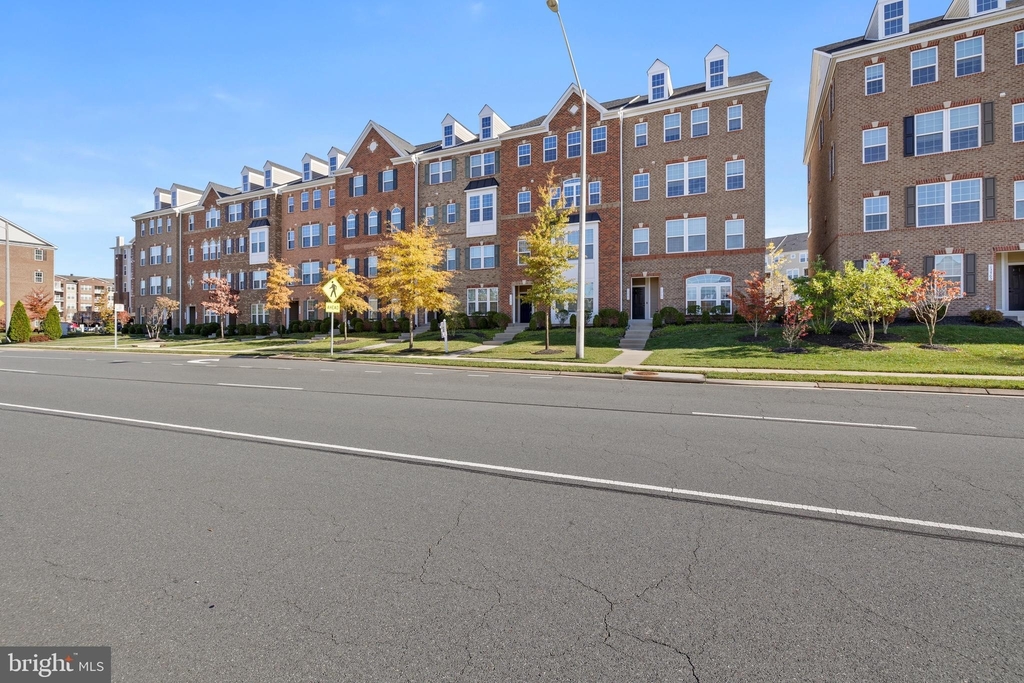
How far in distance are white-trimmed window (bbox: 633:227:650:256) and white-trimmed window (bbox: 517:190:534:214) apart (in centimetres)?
700

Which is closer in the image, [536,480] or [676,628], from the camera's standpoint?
[676,628]

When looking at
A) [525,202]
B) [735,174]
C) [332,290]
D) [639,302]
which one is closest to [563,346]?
[639,302]

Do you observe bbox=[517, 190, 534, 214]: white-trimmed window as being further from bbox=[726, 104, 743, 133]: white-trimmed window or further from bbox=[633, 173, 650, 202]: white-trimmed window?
bbox=[726, 104, 743, 133]: white-trimmed window

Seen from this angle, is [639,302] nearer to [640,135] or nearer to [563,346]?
[640,135]

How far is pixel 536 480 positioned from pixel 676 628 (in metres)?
2.57

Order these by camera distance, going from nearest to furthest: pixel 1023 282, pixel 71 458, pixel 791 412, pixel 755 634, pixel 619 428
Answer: pixel 755 634 < pixel 71 458 < pixel 619 428 < pixel 791 412 < pixel 1023 282

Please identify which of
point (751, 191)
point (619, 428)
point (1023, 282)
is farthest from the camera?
point (751, 191)

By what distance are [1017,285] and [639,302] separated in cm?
1794

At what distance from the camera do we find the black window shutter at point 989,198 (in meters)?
23.2

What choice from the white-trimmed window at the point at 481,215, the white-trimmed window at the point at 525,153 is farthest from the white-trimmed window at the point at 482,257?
the white-trimmed window at the point at 525,153

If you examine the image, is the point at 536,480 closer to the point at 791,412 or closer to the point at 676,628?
the point at 676,628

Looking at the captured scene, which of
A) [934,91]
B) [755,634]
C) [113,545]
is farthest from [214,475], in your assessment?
[934,91]

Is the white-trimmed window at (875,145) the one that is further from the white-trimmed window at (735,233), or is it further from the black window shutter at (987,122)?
the white-trimmed window at (735,233)

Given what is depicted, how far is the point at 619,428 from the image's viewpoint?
780 cm
